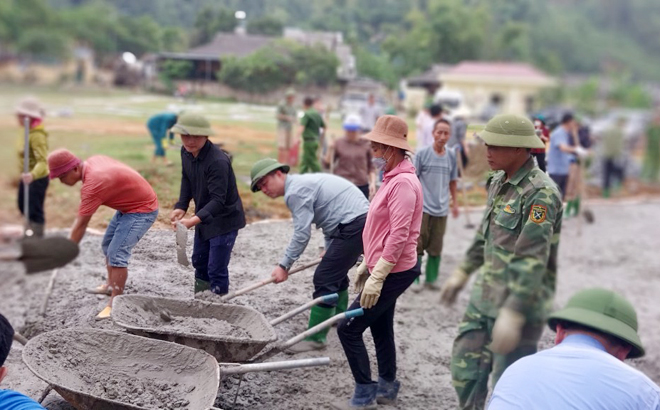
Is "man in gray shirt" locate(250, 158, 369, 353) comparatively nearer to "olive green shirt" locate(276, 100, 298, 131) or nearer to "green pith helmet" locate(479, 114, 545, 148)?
"green pith helmet" locate(479, 114, 545, 148)

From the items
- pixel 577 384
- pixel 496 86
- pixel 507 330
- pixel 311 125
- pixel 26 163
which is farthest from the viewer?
pixel 496 86

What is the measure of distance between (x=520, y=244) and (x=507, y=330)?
1.51 ft

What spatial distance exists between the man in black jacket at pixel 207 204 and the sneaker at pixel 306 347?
716 mm

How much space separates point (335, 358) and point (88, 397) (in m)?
2.09

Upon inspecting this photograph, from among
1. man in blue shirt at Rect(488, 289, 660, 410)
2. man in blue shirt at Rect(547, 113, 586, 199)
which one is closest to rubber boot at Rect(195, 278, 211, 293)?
man in blue shirt at Rect(488, 289, 660, 410)

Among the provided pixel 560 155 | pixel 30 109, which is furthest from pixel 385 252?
pixel 560 155

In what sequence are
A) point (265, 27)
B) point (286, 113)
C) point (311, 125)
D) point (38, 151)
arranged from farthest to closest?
point (265, 27)
point (286, 113)
point (311, 125)
point (38, 151)

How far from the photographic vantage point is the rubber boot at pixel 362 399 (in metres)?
4.50

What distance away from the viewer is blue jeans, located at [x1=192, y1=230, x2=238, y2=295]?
16.1ft

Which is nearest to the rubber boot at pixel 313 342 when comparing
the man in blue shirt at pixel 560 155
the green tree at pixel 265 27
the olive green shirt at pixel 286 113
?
the man in blue shirt at pixel 560 155

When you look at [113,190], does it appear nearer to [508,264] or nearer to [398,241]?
[398,241]

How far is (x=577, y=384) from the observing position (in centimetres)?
257

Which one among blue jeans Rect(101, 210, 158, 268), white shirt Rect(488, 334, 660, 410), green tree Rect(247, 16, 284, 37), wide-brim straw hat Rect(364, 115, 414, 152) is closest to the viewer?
white shirt Rect(488, 334, 660, 410)

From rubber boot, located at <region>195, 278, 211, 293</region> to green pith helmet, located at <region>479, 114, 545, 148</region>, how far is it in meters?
2.30
